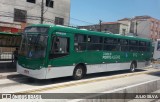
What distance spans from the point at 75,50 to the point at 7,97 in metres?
5.35

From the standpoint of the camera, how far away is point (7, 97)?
9445 millimetres

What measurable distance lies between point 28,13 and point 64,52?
26296mm

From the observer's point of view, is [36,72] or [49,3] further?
[49,3]

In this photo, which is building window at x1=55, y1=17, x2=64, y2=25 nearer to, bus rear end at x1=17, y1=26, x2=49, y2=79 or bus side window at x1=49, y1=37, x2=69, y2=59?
bus rear end at x1=17, y1=26, x2=49, y2=79

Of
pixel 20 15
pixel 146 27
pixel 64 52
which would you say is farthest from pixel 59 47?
pixel 146 27

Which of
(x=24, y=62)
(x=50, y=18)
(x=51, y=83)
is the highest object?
(x=50, y=18)

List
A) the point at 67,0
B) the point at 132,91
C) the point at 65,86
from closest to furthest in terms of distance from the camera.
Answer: the point at 132,91 < the point at 65,86 < the point at 67,0

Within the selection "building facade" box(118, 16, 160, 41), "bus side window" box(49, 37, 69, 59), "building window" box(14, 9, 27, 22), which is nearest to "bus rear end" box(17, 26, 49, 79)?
"bus side window" box(49, 37, 69, 59)

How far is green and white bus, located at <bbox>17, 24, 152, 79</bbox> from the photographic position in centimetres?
1220

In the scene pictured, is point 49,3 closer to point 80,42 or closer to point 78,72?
point 80,42

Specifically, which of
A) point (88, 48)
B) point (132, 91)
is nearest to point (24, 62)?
point (88, 48)

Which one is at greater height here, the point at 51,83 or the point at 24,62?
the point at 24,62

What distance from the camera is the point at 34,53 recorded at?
12.4 m

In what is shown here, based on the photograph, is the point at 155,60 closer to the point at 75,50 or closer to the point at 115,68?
the point at 115,68
